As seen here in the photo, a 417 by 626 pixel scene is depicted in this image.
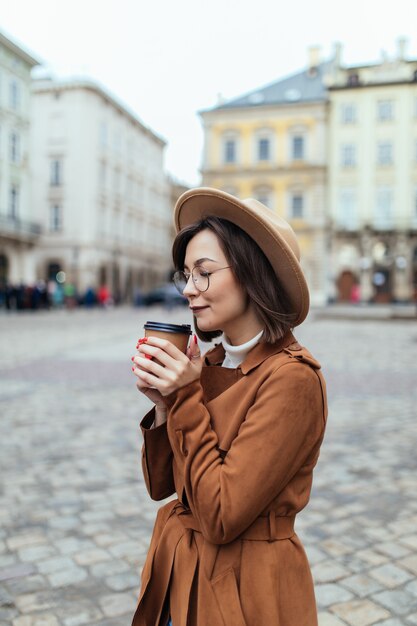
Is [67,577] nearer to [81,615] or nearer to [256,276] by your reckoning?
[81,615]

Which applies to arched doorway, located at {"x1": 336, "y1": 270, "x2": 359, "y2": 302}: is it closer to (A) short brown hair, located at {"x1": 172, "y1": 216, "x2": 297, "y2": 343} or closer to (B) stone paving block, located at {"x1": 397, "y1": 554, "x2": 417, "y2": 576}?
(B) stone paving block, located at {"x1": 397, "y1": 554, "x2": 417, "y2": 576}

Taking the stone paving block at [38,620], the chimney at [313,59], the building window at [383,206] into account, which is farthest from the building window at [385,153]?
the stone paving block at [38,620]

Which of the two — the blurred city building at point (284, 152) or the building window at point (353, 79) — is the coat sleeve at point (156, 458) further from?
the building window at point (353, 79)

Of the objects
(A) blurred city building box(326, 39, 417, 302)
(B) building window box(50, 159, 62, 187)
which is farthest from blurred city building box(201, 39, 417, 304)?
(B) building window box(50, 159, 62, 187)

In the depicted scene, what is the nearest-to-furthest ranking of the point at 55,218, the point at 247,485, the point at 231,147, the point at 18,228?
the point at 247,485
the point at 18,228
the point at 55,218
the point at 231,147

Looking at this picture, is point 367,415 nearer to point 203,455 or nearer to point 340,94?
point 203,455

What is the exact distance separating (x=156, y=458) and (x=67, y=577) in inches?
66.8

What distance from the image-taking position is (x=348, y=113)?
42.0m

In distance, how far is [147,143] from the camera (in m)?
52.6

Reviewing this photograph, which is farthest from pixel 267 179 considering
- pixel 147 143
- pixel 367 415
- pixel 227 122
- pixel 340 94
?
pixel 367 415

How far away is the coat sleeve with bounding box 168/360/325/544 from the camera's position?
3.91 ft

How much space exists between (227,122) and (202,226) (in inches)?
1735

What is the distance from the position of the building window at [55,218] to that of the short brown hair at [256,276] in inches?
1645

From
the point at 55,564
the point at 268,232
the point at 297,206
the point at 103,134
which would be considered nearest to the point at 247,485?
the point at 268,232
